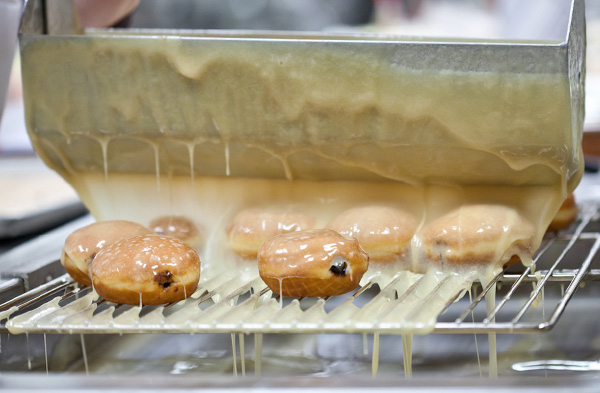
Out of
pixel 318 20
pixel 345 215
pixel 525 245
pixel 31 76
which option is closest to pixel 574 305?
pixel 525 245

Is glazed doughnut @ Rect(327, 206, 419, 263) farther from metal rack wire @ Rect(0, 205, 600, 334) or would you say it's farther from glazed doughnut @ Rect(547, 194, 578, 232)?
glazed doughnut @ Rect(547, 194, 578, 232)

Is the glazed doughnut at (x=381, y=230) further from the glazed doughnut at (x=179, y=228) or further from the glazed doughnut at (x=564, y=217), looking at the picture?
the glazed doughnut at (x=564, y=217)

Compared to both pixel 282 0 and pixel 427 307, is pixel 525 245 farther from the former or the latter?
pixel 282 0

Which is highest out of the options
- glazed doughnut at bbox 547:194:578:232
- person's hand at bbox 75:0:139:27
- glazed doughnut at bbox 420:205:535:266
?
person's hand at bbox 75:0:139:27

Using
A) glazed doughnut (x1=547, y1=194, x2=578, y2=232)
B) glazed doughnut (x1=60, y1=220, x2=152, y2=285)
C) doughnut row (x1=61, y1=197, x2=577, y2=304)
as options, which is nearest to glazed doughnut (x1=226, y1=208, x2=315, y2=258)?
doughnut row (x1=61, y1=197, x2=577, y2=304)

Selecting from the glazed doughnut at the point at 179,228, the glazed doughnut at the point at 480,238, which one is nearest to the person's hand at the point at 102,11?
the glazed doughnut at the point at 179,228

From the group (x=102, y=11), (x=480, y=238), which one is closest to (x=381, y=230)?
(x=480, y=238)
